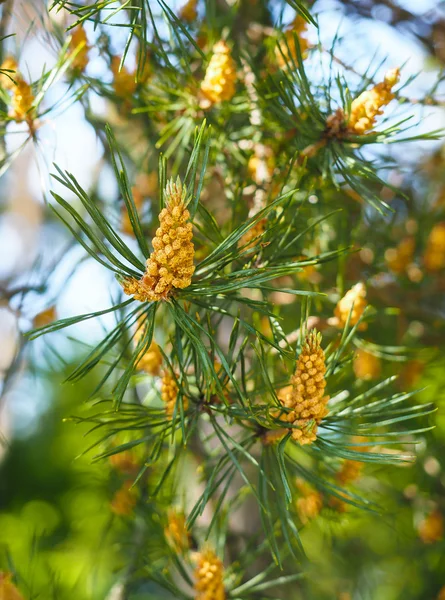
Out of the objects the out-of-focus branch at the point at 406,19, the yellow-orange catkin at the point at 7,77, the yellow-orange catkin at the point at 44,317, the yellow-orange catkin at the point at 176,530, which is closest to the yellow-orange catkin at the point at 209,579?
the yellow-orange catkin at the point at 176,530

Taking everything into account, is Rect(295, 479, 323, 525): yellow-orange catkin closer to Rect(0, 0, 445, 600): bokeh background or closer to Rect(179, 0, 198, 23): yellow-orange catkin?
Rect(0, 0, 445, 600): bokeh background

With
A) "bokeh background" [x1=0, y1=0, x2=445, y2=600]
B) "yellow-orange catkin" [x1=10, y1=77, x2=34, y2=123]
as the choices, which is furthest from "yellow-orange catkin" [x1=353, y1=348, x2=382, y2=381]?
"yellow-orange catkin" [x1=10, y1=77, x2=34, y2=123]

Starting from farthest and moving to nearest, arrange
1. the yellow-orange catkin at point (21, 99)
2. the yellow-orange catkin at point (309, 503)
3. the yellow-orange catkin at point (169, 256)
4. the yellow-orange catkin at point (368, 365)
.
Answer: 1. the yellow-orange catkin at point (368, 365)
2. the yellow-orange catkin at point (309, 503)
3. the yellow-orange catkin at point (21, 99)
4. the yellow-orange catkin at point (169, 256)

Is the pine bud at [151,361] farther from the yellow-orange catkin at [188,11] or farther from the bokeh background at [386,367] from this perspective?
the yellow-orange catkin at [188,11]

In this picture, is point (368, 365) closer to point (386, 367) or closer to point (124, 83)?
point (386, 367)

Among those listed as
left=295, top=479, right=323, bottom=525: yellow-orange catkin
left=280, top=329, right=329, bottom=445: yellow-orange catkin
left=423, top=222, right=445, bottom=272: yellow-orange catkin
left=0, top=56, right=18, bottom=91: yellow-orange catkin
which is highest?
left=0, top=56, right=18, bottom=91: yellow-orange catkin

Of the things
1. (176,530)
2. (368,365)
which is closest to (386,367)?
(368,365)
